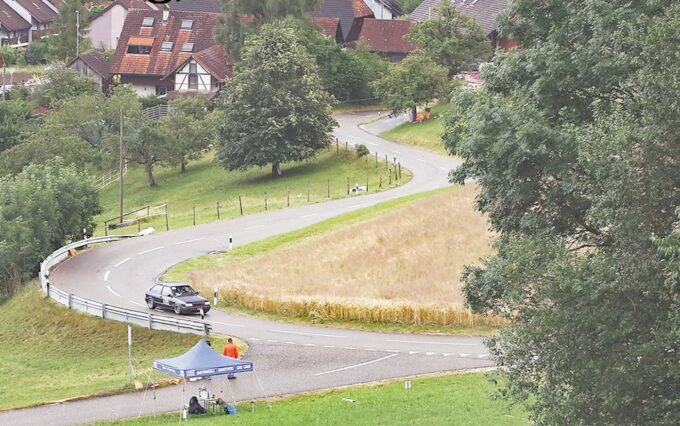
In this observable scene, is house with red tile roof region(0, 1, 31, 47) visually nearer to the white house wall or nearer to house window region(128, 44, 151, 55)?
house window region(128, 44, 151, 55)

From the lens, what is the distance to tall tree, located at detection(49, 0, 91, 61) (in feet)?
433

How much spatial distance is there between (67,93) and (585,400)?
304 feet

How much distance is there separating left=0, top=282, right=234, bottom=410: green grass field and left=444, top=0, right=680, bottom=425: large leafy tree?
1435cm

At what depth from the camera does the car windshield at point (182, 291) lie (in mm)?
43938

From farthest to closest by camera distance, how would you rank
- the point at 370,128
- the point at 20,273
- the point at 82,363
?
the point at 370,128, the point at 20,273, the point at 82,363

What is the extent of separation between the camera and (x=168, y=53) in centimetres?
11450

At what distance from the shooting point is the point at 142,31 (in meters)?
117

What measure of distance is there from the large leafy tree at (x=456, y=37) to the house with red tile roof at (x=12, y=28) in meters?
75.7

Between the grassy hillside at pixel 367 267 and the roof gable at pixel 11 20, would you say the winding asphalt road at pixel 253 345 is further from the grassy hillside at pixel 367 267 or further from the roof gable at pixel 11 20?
the roof gable at pixel 11 20

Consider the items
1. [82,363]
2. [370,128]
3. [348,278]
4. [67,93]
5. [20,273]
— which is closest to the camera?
[82,363]

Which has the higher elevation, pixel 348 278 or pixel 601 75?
pixel 601 75

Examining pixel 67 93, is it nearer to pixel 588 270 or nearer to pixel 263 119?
pixel 263 119

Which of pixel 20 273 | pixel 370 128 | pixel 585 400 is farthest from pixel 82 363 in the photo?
pixel 370 128

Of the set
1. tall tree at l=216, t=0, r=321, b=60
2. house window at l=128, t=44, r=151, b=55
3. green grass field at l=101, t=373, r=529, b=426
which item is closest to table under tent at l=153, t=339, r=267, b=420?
green grass field at l=101, t=373, r=529, b=426
